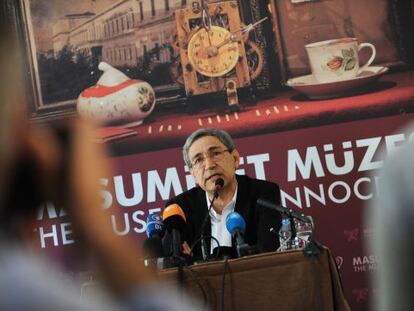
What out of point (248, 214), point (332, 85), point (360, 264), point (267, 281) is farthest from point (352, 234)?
point (267, 281)

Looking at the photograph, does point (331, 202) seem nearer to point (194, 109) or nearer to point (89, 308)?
point (194, 109)

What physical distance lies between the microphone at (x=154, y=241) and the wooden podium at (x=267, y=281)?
0.17m

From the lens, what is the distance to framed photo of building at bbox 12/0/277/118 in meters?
4.35

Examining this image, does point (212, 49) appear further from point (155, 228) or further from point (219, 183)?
point (155, 228)

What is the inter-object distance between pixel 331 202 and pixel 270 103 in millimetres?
572

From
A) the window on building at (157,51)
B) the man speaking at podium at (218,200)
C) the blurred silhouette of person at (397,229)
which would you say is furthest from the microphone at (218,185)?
the blurred silhouette of person at (397,229)

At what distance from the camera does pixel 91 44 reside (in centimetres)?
439

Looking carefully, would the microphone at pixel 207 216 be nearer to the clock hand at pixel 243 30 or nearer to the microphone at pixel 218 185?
the microphone at pixel 218 185

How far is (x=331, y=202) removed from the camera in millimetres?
4258

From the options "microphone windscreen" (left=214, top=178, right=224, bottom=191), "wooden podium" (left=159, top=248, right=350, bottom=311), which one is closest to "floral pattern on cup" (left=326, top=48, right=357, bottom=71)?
"microphone windscreen" (left=214, top=178, right=224, bottom=191)

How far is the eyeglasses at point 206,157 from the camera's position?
3302mm

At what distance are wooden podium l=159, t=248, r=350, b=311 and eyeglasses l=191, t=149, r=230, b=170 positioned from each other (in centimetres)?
87

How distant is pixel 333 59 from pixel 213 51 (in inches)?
23.7

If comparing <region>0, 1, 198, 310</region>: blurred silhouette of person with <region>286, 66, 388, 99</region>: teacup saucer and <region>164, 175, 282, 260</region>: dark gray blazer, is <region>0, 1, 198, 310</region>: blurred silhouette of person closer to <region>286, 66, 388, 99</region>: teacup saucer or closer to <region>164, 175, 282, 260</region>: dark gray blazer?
<region>164, 175, 282, 260</region>: dark gray blazer
